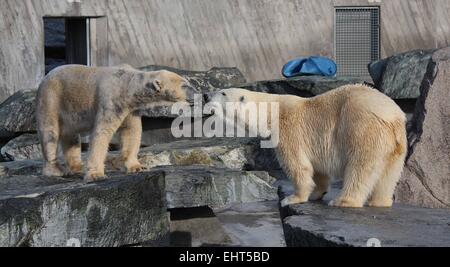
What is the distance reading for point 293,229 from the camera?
4.89 meters

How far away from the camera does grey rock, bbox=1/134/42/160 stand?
11.0 m

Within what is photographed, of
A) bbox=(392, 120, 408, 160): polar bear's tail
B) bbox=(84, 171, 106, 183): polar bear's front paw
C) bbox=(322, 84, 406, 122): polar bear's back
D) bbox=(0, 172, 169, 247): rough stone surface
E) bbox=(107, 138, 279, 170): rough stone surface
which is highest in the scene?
bbox=(322, 84, 406, 122): polar bear's back

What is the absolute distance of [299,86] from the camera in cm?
1237

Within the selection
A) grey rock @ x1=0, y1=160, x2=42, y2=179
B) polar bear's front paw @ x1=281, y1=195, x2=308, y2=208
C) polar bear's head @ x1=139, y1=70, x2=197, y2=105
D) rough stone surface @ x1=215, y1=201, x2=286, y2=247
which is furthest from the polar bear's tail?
grey rock @ x1=0, y1=160, x2=42, y2=179

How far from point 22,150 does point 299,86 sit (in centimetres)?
410

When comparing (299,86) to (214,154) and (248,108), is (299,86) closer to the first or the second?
(214,154)

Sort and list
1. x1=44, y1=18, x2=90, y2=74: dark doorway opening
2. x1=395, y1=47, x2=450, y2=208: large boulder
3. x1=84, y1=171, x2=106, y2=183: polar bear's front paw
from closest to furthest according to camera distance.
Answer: x1=84, y1=171, x2=106, y2=183: polar bear's front paw < x1=395, y1=47, x2=450, y2=208: large boulder < x1=44, y1=18, x2=90, y2=74: dark doorway opening

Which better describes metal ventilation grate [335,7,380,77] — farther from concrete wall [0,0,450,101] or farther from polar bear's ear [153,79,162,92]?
polar bear's ear [153,79,162,92]

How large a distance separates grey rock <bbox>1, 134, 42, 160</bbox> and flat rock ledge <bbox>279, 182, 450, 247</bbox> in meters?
6.11

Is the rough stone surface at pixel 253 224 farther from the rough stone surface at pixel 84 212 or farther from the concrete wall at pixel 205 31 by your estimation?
the concrete wall at pixel 205 31

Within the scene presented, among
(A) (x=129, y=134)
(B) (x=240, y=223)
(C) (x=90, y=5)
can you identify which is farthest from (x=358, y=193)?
(C) (x=90, y=5)

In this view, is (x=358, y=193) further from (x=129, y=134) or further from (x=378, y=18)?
(x=378, y=18)

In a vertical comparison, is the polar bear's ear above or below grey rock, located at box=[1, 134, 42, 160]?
above

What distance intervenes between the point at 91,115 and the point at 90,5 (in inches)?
286
